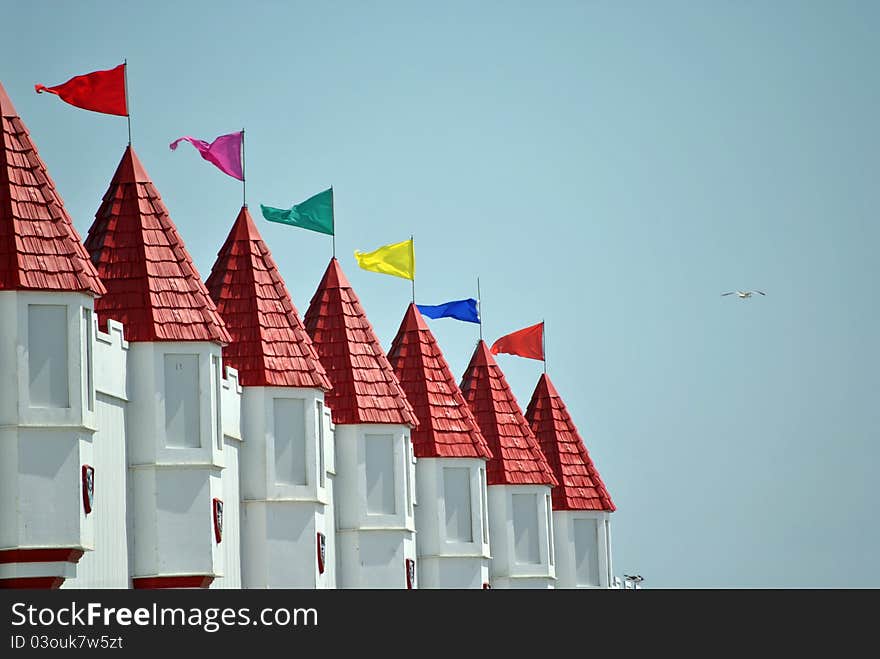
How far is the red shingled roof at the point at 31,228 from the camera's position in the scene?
2878 centimetres

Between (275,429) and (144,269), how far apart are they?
536cm

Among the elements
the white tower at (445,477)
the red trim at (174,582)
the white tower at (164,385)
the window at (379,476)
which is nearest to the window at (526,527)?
the white tower at (445,477)

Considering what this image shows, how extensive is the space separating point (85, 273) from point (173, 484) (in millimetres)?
4541

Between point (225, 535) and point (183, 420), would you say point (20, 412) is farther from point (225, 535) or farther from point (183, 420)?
point (225, 535)

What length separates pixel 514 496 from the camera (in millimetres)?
50375

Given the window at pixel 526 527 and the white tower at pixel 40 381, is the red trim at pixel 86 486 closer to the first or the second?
the white tower at pixel 40 381

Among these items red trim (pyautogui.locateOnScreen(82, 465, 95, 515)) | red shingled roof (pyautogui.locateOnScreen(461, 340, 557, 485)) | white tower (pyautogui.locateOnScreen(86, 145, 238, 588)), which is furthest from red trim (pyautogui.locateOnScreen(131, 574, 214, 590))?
red shingled roof (pyautogui.locateOnScreen(461, 340, 557, 485))

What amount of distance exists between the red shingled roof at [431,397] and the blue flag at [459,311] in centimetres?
154

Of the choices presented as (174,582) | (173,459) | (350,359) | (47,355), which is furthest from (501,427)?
(47,355)

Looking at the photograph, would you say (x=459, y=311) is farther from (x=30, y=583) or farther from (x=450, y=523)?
(x=30, y=583)

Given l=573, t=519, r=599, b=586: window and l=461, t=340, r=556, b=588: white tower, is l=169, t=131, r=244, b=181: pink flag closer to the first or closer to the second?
l=461, t=340, r=556, b=588: white tower
